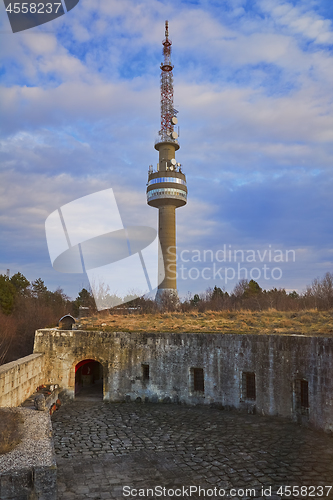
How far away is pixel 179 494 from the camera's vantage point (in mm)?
9031

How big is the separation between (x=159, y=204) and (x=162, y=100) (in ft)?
49.1

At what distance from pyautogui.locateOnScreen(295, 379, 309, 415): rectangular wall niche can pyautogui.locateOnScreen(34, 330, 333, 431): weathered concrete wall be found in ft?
0.28

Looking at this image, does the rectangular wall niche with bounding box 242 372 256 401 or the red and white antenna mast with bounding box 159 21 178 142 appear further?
the red and white antenna mast with bounding box 159 21 178 142

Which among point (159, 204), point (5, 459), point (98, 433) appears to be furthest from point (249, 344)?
point (159, 204)

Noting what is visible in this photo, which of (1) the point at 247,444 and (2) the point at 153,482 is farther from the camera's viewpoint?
(1) the point at 247,444

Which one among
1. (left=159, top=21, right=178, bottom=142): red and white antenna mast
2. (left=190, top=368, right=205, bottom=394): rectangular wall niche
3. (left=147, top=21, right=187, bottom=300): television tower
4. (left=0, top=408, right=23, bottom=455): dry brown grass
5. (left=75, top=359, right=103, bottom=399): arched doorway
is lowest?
(left=75, top=359, right=103, bottom=399): arched doorway

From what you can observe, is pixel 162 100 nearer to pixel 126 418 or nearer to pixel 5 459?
pixel 126 418

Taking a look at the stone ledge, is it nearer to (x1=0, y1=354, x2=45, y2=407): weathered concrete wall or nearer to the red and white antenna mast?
(x1=0, y1=354, x2=45, y2=407): weathered concrete wall

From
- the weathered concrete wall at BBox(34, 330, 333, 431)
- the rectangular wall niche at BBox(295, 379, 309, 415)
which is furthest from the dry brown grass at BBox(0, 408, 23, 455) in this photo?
the rectangular wall niche at BBox(295, 379, 309, 415)

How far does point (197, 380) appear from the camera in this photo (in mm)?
17594

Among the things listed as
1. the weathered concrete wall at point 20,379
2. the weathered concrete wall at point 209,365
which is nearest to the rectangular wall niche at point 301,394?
the weathered concrete wall at point 209,365

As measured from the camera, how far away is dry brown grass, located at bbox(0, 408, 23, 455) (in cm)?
820

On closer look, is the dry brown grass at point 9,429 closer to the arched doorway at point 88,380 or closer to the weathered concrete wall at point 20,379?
the weathered concrete wall at point 20,379

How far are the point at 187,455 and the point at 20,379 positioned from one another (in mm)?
8046
